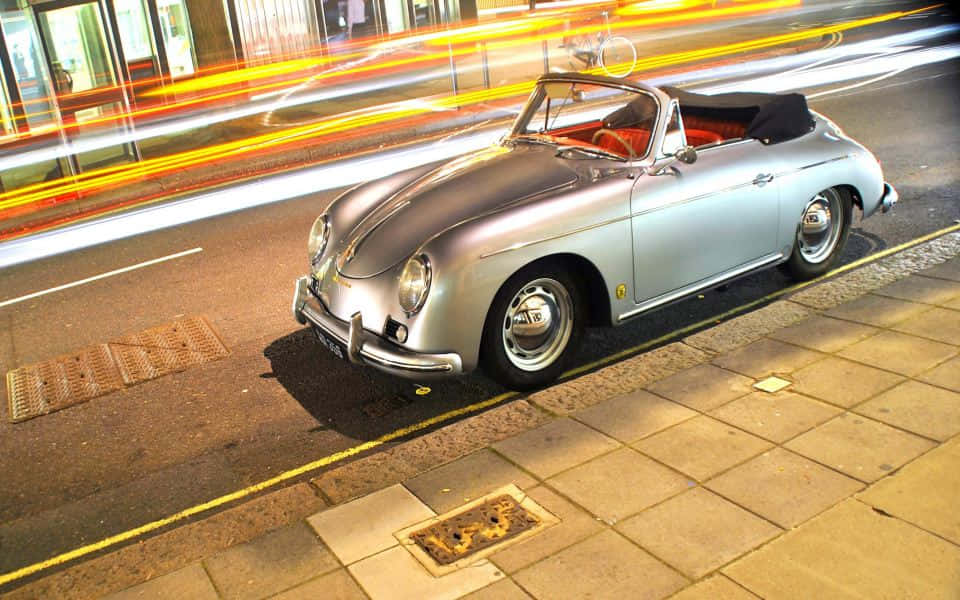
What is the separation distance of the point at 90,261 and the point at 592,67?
11532mm

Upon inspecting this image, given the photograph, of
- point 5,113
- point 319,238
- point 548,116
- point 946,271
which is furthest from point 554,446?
point 5,113

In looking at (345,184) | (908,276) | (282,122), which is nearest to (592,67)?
(282,122)

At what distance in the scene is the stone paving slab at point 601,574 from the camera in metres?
3.15

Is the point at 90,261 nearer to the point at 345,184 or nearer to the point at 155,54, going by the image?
the point at 345,184

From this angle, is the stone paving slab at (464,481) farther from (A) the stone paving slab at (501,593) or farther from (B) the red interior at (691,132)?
(B) the red interior at (691,132)

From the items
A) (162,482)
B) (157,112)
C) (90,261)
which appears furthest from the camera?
(157,112)

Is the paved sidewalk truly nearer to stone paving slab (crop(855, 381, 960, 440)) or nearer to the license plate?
stone paving slab (crop(855, 381, 960, 440))

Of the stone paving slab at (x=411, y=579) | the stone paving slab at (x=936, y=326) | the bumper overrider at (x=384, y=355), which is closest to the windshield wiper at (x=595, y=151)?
the bumper overrider at (x=384, y=355)

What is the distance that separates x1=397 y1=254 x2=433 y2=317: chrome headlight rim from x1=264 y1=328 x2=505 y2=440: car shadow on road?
42 cm

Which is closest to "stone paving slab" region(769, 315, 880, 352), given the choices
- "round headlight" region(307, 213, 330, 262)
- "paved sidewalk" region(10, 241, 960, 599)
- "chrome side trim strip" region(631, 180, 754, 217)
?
"paved sidewalk" region(10, 241, 960, 599)

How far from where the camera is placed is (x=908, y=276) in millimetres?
5898

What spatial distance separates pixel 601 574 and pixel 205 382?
322 cm

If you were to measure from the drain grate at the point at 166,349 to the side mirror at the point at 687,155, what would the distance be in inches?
128

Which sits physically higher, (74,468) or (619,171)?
(619,171)
